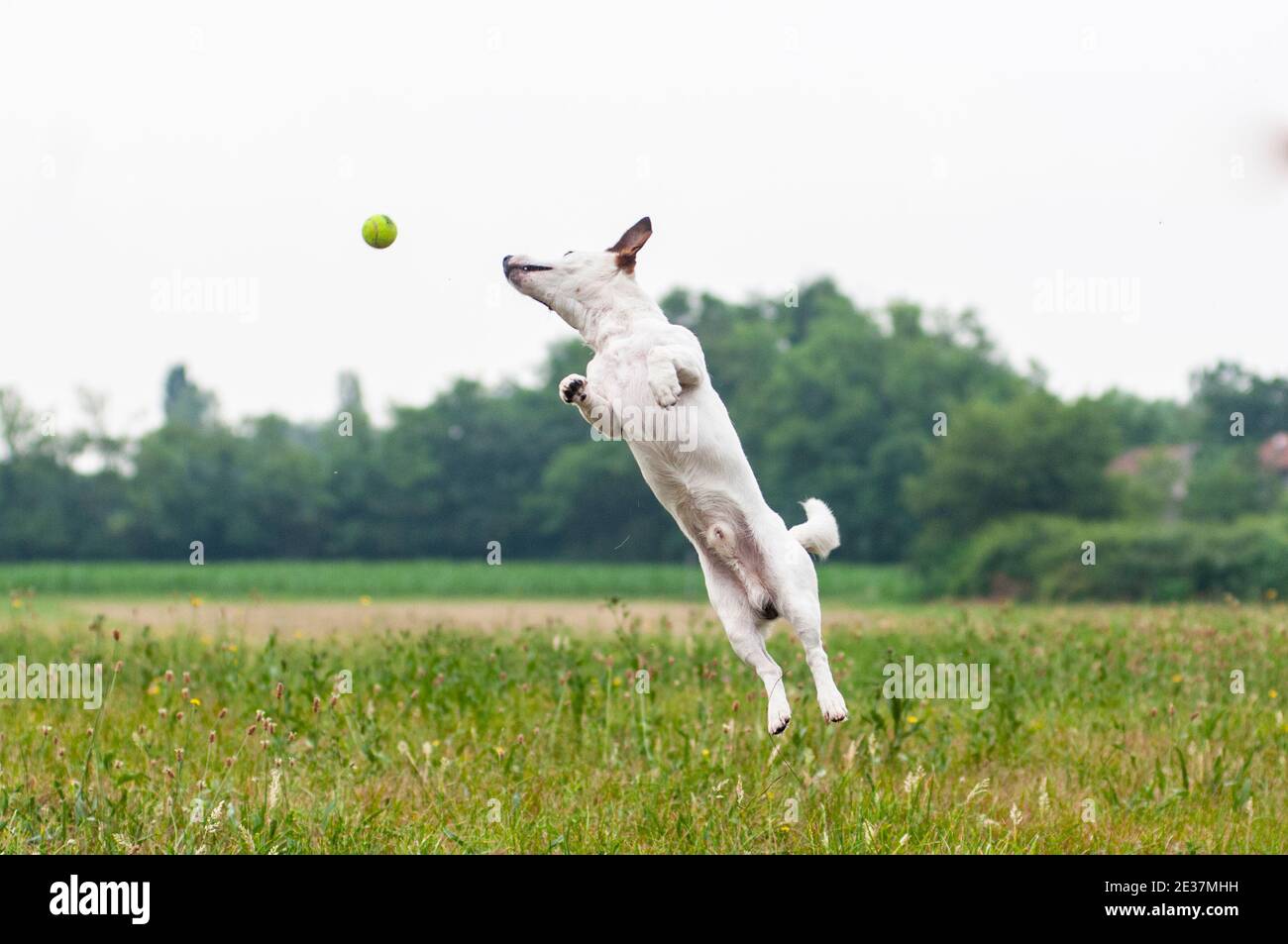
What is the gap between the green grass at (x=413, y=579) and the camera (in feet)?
95.8

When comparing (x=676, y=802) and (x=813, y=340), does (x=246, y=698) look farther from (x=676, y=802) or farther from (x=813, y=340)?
(x=813, y=340)

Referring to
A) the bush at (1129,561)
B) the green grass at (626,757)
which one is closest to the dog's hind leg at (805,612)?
the green grass at (626,757)


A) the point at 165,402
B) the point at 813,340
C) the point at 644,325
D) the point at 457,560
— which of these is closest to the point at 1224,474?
the point at 813,340

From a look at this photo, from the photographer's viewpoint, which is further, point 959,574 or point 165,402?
point 165,402

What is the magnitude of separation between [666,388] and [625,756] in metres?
3.42

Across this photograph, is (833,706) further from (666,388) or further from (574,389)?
(574,389)

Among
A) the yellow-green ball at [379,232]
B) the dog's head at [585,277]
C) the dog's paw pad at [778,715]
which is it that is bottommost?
the dog's paw pad at [778,715]

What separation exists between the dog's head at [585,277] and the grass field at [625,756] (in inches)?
96.6

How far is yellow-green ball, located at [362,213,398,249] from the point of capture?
17.9 feet

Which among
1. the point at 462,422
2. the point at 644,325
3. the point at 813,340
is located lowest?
the point at 644,325

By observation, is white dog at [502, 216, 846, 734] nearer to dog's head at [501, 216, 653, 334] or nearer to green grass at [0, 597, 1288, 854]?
dog's head at [501, 216, 653, 334]

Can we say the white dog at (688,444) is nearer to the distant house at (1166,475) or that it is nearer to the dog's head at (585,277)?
the dog's head at (585,277)

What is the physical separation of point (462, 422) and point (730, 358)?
25.2 feet

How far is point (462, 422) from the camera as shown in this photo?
113 ft
